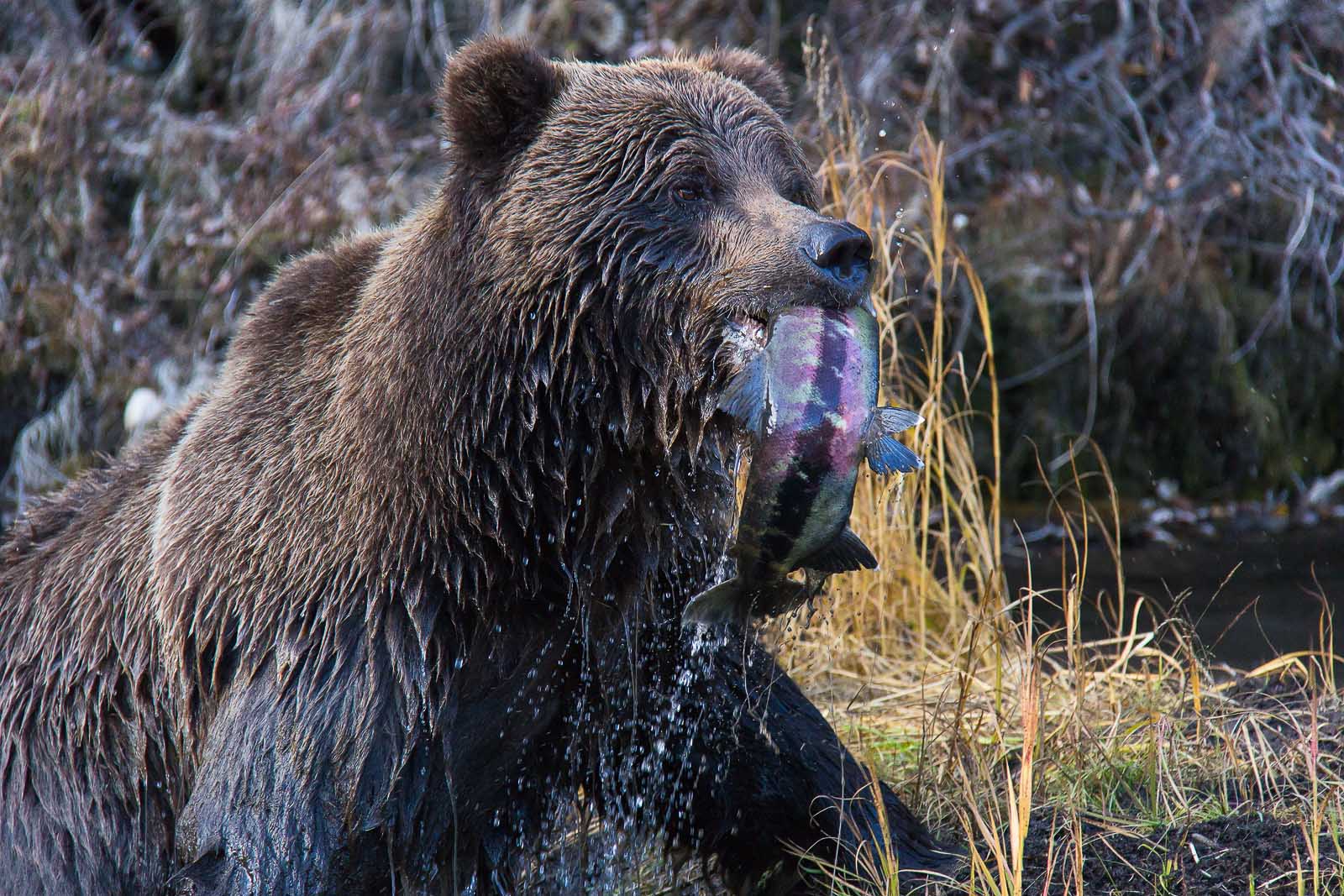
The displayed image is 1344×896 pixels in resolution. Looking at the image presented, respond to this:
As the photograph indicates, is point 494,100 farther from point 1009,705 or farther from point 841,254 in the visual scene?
point 1009,705

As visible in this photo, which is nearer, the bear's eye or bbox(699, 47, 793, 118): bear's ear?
the bear's eye

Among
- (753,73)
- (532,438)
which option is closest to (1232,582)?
(753,73)

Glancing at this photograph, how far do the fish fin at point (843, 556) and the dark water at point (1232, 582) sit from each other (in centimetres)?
309

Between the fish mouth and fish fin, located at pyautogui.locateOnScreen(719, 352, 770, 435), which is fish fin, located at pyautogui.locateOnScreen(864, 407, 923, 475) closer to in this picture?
fish fin, located at pyautogui.locateOnScreen(719, 352, 770, 435)

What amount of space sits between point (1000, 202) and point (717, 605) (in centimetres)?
618

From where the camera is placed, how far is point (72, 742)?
3.37 metres

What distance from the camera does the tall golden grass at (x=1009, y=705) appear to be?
11.2 feet

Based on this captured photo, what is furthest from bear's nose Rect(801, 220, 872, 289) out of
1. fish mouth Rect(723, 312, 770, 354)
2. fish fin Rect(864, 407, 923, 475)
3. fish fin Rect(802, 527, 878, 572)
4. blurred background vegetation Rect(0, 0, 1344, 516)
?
blurred background vegetation Rect(0, 0, 1344, 516)

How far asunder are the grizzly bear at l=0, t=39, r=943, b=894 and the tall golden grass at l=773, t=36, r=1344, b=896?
1.77ft

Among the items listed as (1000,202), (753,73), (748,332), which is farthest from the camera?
(1000,202)

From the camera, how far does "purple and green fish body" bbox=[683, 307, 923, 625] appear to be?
8.36 feet

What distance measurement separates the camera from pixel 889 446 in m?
2.59

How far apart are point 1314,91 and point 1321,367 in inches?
62.6

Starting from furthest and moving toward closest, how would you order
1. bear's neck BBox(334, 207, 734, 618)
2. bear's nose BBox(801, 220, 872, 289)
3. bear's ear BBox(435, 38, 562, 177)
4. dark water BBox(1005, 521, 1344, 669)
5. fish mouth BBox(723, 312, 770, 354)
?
1. dark water BBox(1005, 521, 1344, 669)
2. bear's ear BBox(435, 38, 562, 177)
3. bear's neck BBox(334, 207, 734, 618)
4. fish mouth BBox(723, 312, 770, 354)
5. bear's nose BBox(801, 220, 872, 289)
